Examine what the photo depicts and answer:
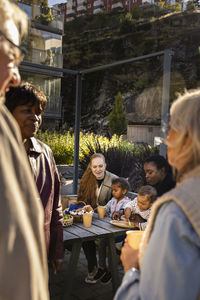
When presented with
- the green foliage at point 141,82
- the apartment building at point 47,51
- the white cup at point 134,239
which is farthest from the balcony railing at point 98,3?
the white cup at point 134,239

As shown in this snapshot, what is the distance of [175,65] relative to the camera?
34719 millimetres

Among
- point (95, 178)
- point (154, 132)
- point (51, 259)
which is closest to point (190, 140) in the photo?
point (51, 259)

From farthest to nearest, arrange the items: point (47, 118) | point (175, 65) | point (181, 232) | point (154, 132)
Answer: point (175, 65)
point (154, 132)
point (47, 118)
point (181, 232)

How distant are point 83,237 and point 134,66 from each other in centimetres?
3498

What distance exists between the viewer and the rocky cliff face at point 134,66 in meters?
33.1

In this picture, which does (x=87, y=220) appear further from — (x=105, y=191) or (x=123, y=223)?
(x=105, y=191)

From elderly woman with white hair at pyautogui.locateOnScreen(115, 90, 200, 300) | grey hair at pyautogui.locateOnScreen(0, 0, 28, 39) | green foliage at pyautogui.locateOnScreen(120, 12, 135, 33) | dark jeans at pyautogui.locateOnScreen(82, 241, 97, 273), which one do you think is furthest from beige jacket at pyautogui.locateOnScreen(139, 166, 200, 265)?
green foliage at pyautogui.locateOnScreen(120, 12, 135, 33)

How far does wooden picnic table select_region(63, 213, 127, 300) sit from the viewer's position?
2.76 meters

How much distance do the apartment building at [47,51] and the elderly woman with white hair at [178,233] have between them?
22647 millimetres

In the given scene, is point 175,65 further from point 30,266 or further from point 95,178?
point 30,266

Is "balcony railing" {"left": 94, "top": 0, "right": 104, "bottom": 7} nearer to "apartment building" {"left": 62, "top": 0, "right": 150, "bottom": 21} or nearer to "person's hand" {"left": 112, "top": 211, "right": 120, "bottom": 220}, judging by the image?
"apartment building" {"left": 62, "top": 0, "right": 150, "bottom": 21}

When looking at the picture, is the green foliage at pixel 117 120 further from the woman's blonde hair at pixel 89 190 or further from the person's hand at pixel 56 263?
the person's hand at pixel 56 263

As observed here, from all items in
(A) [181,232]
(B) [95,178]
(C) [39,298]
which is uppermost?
(A) [181,232]

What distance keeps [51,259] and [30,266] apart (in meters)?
1.70
